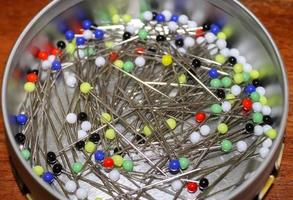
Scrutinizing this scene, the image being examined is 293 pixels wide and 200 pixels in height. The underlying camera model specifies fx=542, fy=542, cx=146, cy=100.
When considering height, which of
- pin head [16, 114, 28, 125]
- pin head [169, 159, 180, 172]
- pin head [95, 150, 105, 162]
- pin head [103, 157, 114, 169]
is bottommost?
pin head [169, 159, 180, 172]

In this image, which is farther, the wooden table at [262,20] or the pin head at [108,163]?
the wooden table at [262,20]

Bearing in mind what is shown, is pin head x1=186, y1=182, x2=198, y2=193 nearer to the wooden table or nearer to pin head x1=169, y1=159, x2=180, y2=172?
pin head x1=169, y1=159, x2=180, y2=172

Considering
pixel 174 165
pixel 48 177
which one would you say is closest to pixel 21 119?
pixel 48 177

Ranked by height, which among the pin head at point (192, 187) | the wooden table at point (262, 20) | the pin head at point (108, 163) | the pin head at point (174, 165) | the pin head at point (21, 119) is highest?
the wooden table at point (262, 20)

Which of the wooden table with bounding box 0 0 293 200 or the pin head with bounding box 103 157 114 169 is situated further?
the wooden table with bounding box 0 0 293 200

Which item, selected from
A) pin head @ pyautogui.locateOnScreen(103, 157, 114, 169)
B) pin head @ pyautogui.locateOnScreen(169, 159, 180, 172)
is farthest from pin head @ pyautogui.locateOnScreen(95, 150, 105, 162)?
pin head @ pyautogui.locateOnScreen(169, 159, 180, 172)

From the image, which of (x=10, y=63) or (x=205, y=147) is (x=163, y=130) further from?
(x=10, y=63)

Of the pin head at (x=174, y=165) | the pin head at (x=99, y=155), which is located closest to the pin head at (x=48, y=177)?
the pin head at (x=99, y=155)

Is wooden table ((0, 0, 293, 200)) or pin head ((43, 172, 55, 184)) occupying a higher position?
wooden table ((0, 0, 293, 200))

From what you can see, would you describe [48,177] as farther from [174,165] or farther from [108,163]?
[174,165]

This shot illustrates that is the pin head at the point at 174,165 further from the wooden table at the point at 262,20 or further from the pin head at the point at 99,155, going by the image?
the wooden table at the point at 262,20

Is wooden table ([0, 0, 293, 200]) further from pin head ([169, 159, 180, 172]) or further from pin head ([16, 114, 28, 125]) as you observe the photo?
pin head ([169, 159, 180, 172])

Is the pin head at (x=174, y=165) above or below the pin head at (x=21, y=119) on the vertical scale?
below

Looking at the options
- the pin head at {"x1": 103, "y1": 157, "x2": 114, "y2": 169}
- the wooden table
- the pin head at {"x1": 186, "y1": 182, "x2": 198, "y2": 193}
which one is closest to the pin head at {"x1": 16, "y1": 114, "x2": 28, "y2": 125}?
the wooden table
